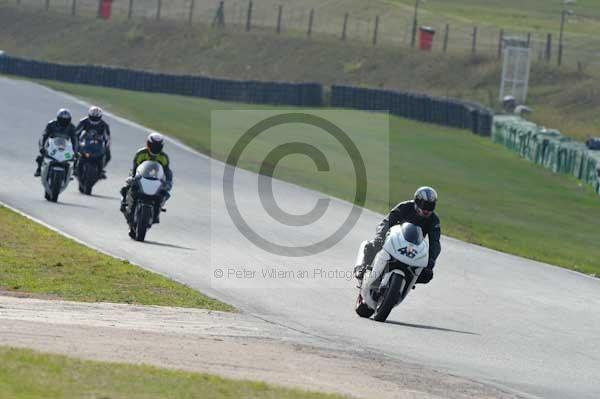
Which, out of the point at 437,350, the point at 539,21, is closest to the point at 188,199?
the point at 437,350

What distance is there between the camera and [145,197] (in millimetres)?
19438

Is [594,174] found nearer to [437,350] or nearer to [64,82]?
[437,350]

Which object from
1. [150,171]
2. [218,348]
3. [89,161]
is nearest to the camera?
[218,348]

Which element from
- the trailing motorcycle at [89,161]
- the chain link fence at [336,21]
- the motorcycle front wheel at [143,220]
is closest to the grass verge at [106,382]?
the motorcycle front wheel at [143,220]

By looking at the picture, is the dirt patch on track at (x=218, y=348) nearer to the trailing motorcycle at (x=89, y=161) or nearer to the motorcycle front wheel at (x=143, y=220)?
the motorcycle front wheel at (x=143, y=220)

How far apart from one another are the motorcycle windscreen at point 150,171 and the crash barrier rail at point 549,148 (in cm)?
1645

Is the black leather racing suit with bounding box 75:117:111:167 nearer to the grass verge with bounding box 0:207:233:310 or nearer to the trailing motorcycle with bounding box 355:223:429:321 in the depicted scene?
the grass verge with bounding box 0:207:233:310

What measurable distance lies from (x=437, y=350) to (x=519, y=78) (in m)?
46.2

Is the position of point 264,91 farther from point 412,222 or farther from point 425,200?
point 425,200

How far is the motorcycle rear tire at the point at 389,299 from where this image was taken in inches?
550

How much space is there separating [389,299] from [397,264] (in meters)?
0.41

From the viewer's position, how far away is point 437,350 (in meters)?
12.8

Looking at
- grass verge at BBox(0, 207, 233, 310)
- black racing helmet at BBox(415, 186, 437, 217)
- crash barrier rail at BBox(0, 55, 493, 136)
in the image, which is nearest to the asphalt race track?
grass verge at BBox(0, 207, 233, 310)

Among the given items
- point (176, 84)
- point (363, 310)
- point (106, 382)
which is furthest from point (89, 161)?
point (176, 84)
